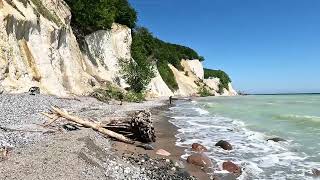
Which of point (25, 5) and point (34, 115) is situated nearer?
point (34, 115)

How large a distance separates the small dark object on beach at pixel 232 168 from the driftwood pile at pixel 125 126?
3635 mm

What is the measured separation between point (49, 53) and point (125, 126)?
2151 cm

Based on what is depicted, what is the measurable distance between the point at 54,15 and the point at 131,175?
105ft

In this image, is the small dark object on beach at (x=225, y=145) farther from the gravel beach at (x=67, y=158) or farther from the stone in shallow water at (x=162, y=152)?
the gravel beach at (x=67, y=158)

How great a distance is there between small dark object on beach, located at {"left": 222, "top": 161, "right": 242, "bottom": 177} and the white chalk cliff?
684 inches

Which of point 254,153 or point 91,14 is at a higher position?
point 91,14

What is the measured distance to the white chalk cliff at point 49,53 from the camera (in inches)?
1115

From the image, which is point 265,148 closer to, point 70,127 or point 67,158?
point 70,127

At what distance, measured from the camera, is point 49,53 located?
35000 mm

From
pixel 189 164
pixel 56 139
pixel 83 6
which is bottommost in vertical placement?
pixel 189 164

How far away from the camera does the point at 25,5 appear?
32.6 m

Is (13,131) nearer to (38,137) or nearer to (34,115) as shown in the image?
(38,137)

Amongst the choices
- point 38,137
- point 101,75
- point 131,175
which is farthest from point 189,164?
point 101,75

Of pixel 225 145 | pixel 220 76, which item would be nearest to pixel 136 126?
pixel 225 145
